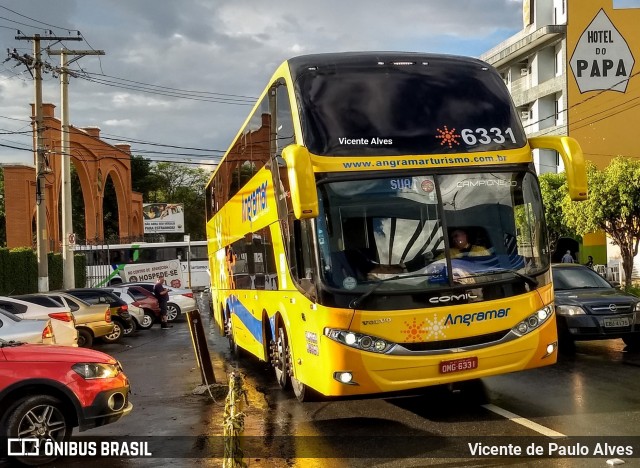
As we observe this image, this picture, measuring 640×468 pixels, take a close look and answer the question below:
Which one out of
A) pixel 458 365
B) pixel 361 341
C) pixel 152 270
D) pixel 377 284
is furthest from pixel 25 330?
pixel 152 270

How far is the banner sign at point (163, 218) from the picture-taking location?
78.0 m

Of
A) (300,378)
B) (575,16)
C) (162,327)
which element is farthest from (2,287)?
(575,16)

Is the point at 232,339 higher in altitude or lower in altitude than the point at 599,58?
lower

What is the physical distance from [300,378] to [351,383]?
1333mm

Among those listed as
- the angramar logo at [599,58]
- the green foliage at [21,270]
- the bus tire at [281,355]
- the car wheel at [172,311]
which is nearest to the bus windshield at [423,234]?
the bus tire at [281,355]

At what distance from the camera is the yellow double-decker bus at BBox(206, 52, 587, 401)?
301 inches

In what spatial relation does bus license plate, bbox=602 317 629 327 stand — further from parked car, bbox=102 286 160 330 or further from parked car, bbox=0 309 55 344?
parked car, bbox=102 286 160 330

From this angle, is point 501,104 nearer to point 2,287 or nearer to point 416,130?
point 416,130

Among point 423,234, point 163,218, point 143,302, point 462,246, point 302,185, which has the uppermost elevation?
point 163,218

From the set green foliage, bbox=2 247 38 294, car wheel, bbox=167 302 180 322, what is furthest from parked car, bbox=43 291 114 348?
green foliage, bbox=2 247 38 294

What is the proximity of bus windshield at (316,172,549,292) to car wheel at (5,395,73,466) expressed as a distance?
2856 mm

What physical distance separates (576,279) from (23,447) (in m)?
10.8

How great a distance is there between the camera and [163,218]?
258 feet

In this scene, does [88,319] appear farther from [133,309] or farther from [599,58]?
[599,58]
